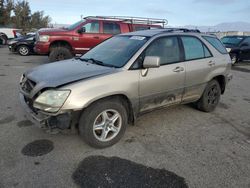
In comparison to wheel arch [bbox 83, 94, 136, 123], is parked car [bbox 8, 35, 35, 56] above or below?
above

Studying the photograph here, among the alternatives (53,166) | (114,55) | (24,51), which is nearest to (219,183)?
(53,166)

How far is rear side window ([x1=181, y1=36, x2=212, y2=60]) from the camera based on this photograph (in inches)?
161

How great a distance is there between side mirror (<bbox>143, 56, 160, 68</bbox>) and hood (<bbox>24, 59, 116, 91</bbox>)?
0.48 meters

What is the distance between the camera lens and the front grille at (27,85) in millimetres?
3107

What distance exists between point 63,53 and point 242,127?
695cm

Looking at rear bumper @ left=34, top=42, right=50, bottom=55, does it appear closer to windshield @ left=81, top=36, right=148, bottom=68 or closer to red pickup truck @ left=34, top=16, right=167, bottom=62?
red pickup truck @ left=34, top=16, right=167, bottom=62

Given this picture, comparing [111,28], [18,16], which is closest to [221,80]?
[111,28]

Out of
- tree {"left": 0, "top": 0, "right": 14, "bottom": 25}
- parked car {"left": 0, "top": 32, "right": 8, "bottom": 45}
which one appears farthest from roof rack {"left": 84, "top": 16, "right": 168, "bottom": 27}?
tree {"left": 0, "top": 0, "right": 14, "bottom": 25}

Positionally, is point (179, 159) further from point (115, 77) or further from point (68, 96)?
point (68, 96)

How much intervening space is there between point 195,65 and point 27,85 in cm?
294

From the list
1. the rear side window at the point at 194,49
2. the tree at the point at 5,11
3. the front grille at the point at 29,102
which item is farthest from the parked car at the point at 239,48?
the tree at the point at 5,11

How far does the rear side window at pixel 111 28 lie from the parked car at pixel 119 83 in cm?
543

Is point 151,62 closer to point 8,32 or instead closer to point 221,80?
point 221,80

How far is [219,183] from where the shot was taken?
2.57 metres
